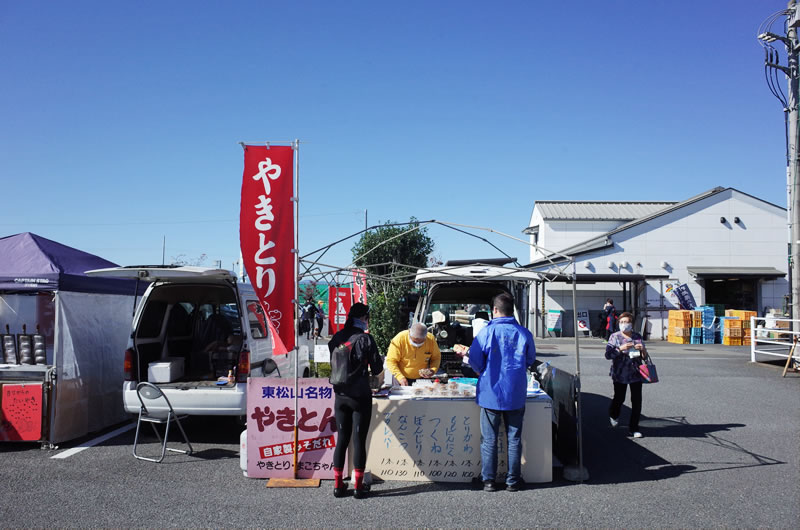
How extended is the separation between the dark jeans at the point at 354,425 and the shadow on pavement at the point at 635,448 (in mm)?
2333

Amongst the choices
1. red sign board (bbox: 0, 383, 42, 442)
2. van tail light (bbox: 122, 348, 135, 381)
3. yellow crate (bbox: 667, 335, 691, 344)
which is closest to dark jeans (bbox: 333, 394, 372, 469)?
van tail light (bbox: 122, 348, 135, 381)

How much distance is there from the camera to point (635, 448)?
274 inches

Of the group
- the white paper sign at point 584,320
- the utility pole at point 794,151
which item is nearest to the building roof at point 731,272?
the white paper sign at point 584,320

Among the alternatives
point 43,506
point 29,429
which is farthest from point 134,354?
point 43,506

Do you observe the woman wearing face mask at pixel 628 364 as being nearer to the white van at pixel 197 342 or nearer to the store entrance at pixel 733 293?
the white van at pixel 197 342

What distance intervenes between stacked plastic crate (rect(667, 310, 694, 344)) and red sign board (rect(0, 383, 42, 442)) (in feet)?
74.3

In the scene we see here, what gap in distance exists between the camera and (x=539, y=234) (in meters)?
34.6

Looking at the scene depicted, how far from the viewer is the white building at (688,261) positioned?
83.7 feet

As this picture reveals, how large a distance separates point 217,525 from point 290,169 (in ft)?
10.8

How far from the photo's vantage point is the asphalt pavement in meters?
4.66

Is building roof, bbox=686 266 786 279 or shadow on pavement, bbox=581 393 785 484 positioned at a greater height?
building roof, bbox=686 266 786 279

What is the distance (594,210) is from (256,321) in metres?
31.9

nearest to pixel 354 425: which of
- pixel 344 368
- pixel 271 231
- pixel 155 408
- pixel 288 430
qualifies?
pixel 344 368

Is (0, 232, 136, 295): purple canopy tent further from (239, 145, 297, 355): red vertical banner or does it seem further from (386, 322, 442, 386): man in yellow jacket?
(386, 322, 442, 386): man in yellow jacket
